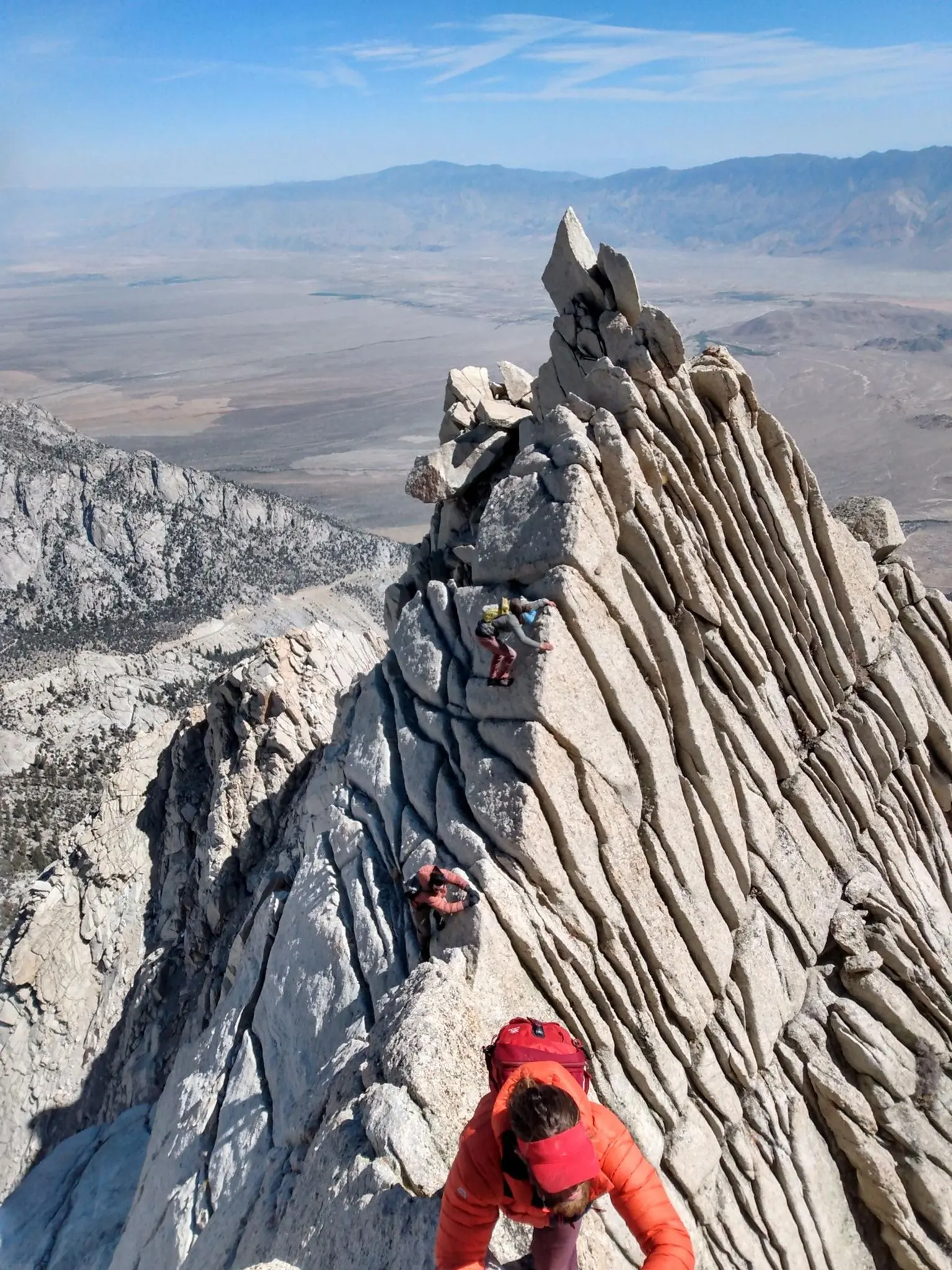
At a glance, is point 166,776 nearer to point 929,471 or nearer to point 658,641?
point 658,641

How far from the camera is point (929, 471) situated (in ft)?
415

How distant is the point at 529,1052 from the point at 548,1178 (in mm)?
1155

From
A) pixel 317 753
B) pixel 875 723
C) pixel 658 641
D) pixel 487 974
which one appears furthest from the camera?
pixel 317 753

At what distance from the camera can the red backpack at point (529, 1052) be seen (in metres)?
6.46

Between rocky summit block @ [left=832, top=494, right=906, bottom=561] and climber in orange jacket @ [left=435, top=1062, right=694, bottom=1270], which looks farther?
rocky summit block @ [left=832, top=494, right=906, bottom=561]

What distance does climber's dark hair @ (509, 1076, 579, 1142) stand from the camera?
5.35 m

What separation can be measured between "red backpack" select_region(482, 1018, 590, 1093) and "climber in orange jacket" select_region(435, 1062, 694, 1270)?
0.16 meters

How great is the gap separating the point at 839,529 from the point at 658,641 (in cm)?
500

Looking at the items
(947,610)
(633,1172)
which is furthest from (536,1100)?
(947,610)

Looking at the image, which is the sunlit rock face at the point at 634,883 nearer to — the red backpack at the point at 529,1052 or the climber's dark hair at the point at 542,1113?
the red backpack at the point at 529,1052

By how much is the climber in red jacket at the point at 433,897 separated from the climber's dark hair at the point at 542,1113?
4774 millimetres

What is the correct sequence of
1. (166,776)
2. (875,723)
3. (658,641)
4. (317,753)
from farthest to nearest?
(166,776)
(317,753)
(875,723)
(658,641)

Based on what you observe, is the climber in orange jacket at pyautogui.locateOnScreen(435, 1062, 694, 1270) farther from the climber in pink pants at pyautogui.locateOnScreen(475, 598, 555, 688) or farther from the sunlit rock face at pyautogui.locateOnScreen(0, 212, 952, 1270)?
the climber in pink pants at pyautogui.locateOnScreen(475, 598, 555, 688)

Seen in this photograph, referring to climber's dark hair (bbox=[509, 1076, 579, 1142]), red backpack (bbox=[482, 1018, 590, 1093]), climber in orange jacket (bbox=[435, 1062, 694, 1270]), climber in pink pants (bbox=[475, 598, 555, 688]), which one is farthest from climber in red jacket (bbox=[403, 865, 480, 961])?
climber's dark hair (bbox=[509, 1076, 579, 1142])
